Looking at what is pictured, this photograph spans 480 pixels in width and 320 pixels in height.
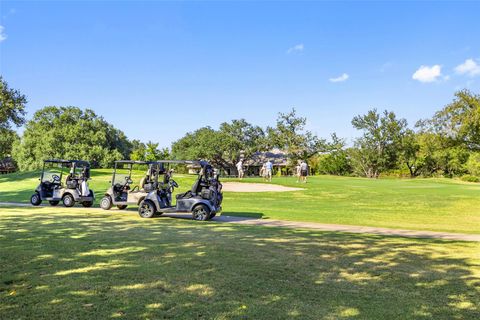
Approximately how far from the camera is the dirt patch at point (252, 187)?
24453 mm

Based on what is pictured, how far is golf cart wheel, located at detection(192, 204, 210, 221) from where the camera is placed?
12.5m

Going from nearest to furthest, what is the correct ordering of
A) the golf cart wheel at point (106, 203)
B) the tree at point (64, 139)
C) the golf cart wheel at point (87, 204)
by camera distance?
the golf cart wheel at point (106, 203) < the golf cart wheel at point (87, 204) < the tree at point (64, 139)

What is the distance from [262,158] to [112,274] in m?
74.2

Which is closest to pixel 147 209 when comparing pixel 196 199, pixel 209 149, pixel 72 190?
pixel 196 199

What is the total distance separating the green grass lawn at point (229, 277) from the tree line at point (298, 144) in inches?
1987

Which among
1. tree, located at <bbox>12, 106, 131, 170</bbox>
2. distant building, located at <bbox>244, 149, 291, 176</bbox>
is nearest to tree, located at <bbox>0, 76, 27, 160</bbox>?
tree, located at <bbox>12, 106, 131, 170</bbox>

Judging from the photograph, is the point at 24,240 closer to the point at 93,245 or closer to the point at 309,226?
the point at 93,245

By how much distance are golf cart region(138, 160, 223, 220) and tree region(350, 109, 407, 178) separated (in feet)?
209

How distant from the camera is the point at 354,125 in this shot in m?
77.6

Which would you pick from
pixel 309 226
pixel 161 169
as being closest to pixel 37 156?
pixel 161 169

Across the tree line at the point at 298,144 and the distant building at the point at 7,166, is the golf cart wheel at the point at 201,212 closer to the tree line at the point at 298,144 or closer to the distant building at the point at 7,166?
the tree line at the point at 298,144

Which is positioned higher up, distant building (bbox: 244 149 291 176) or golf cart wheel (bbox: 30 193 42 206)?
distant building (bbox: 244 149 291 176)

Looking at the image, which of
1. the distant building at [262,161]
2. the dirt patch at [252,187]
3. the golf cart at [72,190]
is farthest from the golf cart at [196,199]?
the distant building at [262,161]

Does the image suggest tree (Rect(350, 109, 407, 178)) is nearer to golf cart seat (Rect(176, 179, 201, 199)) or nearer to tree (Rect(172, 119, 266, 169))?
tree (Rect(172, 119, 266, 169))
